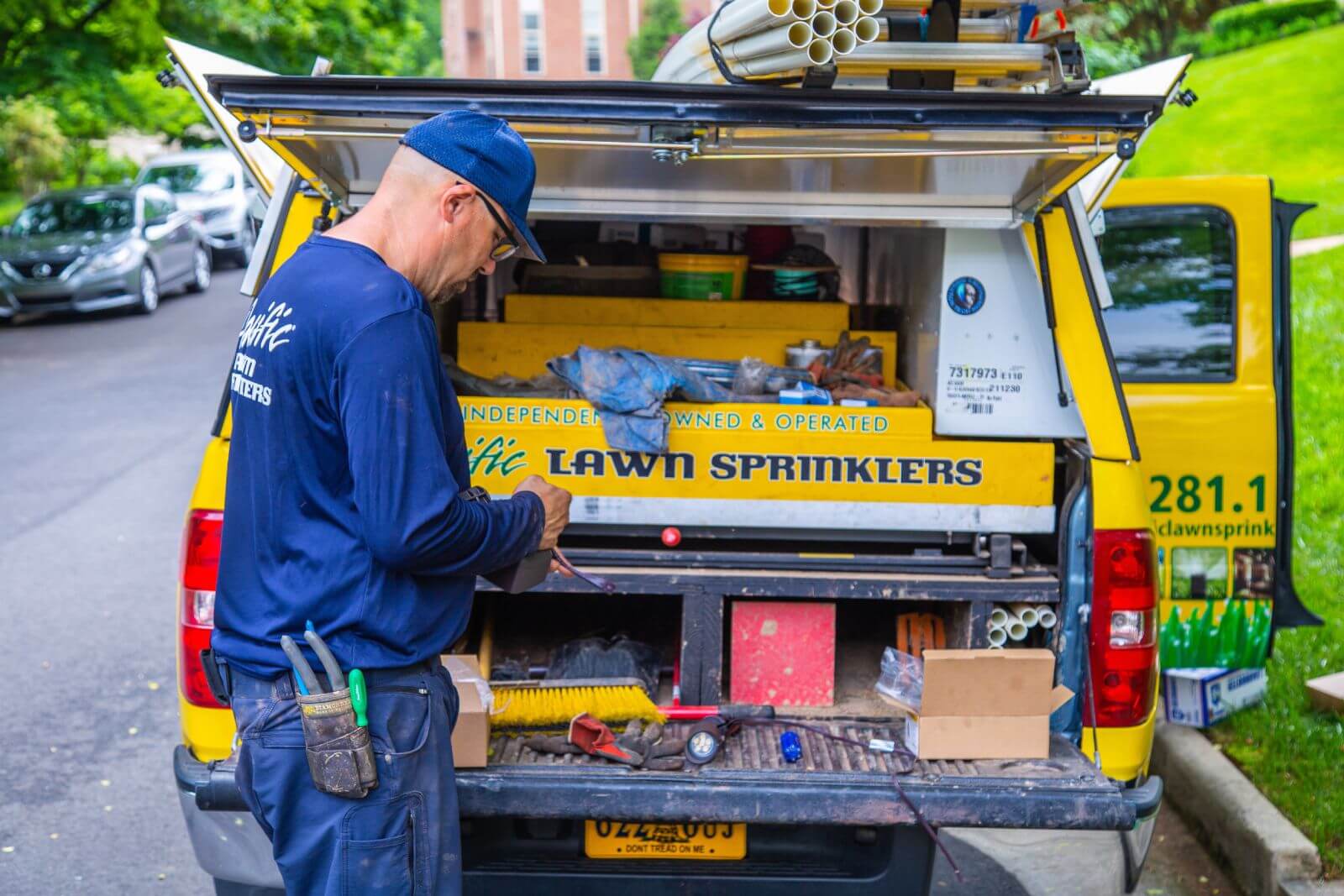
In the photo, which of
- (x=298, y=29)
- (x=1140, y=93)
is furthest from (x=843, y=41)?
(x=298, y=29)

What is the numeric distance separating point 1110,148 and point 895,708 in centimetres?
150

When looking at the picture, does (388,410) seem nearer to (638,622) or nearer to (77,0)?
(638,622)

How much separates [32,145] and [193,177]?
3766 mm

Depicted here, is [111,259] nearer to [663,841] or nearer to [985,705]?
[663,841]

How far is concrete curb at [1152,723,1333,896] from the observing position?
3.96 meters

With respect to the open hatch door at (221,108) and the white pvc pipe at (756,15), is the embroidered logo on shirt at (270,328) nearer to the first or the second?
the open hatch door at (221,108)

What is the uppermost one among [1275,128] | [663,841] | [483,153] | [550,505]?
[1275,128]

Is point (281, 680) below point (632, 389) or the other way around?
below

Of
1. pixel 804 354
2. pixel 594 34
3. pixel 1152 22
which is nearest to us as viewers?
pixel 804 354

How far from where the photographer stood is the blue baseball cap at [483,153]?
2357 millimetres

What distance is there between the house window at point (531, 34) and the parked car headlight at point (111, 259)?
1659 inches

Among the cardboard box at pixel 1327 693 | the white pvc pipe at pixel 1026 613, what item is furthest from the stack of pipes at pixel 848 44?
the cardboard box at pixel 1327 693

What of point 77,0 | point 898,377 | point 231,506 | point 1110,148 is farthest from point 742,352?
point 77,0

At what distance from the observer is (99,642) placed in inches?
245
